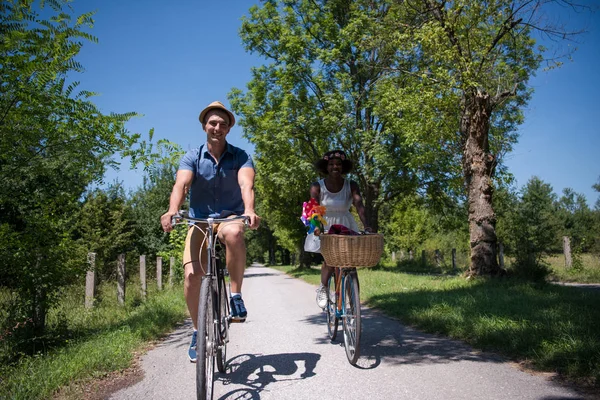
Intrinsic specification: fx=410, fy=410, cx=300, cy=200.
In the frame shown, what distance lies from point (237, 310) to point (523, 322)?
3.54m

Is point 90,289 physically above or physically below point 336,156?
below

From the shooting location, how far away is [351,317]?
13.8 feet

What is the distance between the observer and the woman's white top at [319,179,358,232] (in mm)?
5176

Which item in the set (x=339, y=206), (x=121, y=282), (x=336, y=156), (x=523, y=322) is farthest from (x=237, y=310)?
(x=121, y=282)

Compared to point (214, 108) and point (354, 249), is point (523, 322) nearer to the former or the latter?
point (354, 249)

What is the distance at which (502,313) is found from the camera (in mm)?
5574

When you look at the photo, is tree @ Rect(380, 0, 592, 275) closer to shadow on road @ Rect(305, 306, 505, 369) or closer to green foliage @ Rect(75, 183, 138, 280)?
shadow on road @ Rect(305, 306, 505, 369)

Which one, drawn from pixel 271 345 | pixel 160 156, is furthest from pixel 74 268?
pixel 271 345

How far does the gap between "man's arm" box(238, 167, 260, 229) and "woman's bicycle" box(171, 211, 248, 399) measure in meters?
0.09

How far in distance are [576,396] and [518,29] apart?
1089cm

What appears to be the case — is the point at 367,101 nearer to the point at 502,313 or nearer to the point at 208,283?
the point at 502,313

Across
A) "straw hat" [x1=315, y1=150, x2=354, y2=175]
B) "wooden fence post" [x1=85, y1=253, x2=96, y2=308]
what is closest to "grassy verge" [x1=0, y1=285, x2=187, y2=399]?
Answer: "wooden fence post" [x1=85, y1=253, x2=96, y2=308]

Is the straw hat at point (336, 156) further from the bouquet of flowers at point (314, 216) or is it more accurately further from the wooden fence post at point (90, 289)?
the wooden fence post at point (90, 289)

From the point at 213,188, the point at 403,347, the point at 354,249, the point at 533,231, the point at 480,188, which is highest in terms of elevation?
the point at 480,188
